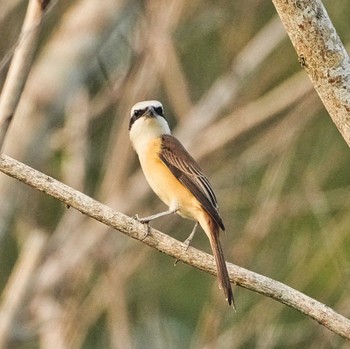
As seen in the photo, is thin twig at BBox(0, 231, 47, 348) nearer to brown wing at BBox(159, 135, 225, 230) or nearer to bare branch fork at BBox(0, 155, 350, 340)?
brown wing at BBox(159, 135, 225, 230)

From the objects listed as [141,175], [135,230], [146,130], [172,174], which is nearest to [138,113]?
[146,130]

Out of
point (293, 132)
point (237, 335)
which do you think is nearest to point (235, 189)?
point (293, 132)

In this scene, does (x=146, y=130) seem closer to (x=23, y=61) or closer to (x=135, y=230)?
(x=135, y=230)

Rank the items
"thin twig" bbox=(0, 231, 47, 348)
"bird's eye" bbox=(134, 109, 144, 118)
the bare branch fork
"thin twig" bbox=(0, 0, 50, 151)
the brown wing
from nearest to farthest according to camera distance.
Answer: "thin twig" bbox=(0, 0, 50, 151)
the bare branch fork
the brown wing
"bird's eye" bbox=(134, 109, 144, 118)
"thin twig" bbox=(0, 231, 47, 348)

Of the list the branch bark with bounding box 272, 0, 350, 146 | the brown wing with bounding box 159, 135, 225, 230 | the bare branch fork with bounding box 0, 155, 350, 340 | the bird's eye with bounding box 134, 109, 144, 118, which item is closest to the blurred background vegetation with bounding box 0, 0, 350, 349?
the bird's eye with bounding box 134, 109, 144, 118

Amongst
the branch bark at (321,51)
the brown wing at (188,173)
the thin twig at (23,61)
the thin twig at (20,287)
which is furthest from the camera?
the thin twig at (20,287)

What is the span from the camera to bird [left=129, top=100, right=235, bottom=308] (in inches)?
156

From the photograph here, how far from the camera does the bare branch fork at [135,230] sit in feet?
10.4

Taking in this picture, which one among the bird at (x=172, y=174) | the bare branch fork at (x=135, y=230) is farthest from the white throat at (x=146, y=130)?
the bare branch fork at (x=135, y=230)

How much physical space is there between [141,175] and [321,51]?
10.8ft

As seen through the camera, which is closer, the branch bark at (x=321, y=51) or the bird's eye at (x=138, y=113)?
the branch bark at (x=321, y=51)

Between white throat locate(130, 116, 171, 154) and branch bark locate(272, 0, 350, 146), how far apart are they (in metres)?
1.65

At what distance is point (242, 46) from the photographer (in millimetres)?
6484

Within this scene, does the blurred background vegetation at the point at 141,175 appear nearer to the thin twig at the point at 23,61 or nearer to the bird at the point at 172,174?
the bird at the point at 172,174
